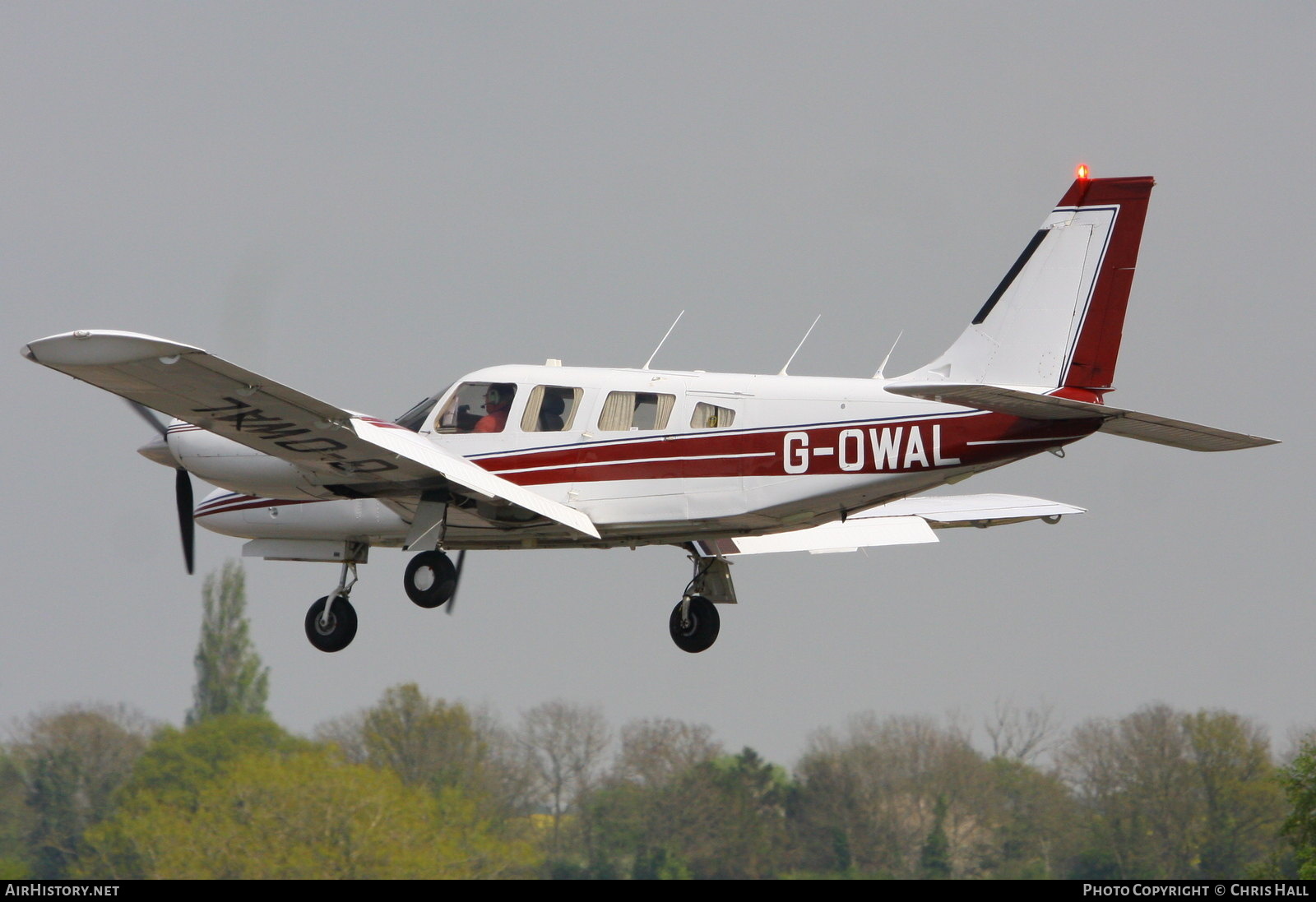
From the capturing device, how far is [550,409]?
19.0 metres

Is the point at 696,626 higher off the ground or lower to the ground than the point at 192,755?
higher

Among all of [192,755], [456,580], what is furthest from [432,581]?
[192,755]

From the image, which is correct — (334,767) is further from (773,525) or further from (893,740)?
(773,525)

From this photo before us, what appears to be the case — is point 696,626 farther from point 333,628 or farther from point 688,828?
point 688,828

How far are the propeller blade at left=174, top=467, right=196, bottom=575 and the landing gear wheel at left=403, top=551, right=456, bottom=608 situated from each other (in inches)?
144

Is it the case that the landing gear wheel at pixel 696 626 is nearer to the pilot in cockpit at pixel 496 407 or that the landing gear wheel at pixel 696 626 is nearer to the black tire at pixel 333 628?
the pilot in cockpit at pixel 496 407

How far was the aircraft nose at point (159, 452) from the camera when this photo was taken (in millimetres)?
19562

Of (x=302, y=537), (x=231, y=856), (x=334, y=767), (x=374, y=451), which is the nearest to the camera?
(x=374, y=451)

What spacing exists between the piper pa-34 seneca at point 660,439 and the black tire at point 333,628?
0.08 ft

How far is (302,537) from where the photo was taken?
20172 millimetres

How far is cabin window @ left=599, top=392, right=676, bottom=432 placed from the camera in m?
18.6

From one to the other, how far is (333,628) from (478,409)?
3.27 metres

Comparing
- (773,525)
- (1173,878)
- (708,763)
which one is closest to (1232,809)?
(1173,878)

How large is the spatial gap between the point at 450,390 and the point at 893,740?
45052 millimetres
